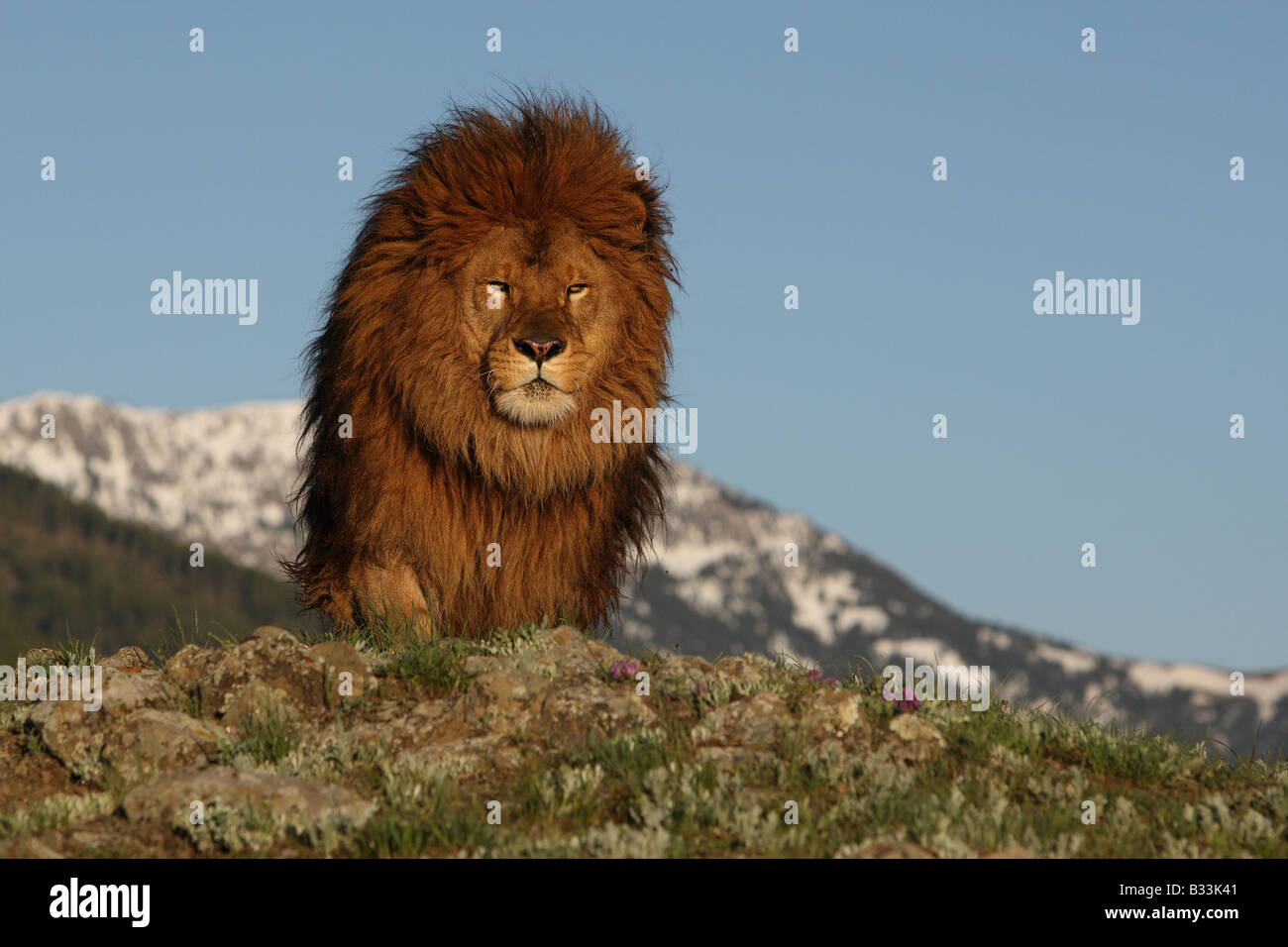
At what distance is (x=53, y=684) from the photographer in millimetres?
7730

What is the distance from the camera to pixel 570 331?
894 cm

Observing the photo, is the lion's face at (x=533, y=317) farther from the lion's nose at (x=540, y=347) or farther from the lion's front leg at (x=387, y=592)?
the lion's front leg at (x=387, y=592)

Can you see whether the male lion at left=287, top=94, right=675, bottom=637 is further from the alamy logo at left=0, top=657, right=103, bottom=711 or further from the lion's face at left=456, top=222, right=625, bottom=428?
the alamy logo at left=0, top=657, right=103, bottom=711

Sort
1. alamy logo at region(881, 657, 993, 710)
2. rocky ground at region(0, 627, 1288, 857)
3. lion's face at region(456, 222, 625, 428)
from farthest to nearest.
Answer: lion's face at region(456, 222, 625, 428), alamy logo at region(881, 657, 993, 710), rocky ground at region(0, 627, 1288, 857)

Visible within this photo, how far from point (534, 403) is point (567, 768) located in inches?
108

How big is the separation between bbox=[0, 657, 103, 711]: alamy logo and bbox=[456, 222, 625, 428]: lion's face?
2611 mm

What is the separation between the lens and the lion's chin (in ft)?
29.3

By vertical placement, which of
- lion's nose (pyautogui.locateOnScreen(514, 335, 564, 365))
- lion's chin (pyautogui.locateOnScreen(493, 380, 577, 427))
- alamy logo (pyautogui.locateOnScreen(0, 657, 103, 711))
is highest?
lion's nose (pyautogui.locateOnScreen(514, 335, 564, 365))

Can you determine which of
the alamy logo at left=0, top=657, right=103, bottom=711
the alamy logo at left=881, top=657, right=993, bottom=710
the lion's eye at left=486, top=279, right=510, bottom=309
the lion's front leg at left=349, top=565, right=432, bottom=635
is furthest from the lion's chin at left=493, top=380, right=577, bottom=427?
the alamy logo at left=0, top=657, right=103, bottom=711

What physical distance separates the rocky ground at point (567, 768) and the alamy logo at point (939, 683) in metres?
0.14
